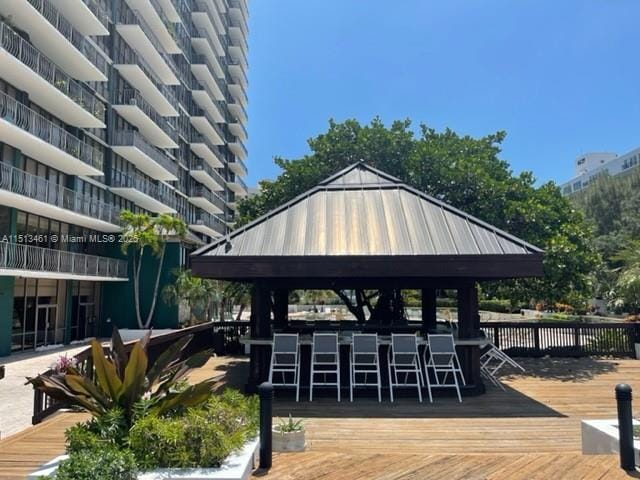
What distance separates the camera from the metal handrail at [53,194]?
16.9 metres

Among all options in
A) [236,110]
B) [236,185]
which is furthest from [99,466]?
[236,110]

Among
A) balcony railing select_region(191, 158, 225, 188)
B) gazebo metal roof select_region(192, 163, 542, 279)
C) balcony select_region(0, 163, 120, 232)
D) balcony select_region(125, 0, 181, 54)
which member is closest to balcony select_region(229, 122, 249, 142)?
balcony railing select_region(191, 158, 225, 188)

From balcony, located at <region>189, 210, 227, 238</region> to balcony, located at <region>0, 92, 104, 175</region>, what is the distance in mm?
15852

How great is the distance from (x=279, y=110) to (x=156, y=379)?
3928 cm

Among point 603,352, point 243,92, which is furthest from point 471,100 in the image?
point 243,92

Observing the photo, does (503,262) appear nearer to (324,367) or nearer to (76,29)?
(324,367)

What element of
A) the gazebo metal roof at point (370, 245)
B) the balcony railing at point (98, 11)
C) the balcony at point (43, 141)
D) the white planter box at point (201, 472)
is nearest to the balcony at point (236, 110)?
the balcony railing at point (98, 11)

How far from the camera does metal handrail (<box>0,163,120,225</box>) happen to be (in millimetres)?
16938

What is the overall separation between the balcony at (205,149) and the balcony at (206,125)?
46 centimetres

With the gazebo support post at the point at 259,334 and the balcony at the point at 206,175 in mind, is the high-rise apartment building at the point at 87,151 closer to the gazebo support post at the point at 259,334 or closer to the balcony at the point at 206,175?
the balcony at the point at 206,175

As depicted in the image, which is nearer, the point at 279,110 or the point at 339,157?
the point at 339,157

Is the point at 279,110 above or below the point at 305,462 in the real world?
above

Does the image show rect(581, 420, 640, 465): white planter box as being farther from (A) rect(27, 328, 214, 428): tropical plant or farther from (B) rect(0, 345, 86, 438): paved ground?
(B) rect(0, 345, 86, 438): paved ground

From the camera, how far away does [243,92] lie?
5519cm
